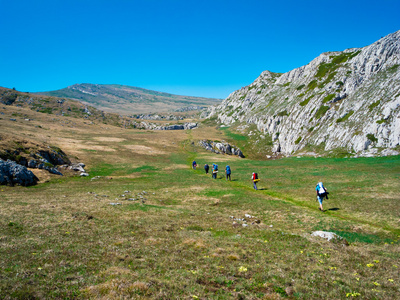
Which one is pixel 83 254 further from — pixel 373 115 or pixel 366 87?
pixel 366 87

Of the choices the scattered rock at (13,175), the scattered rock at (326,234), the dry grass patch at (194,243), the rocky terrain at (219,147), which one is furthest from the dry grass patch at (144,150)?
the scattered rock at (326,234)

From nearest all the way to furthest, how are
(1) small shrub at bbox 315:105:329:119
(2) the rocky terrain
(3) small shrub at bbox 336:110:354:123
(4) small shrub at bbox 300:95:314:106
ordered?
(3) small shrub at bbox 336:110:354:123
(1) small shrub at bbox 315:105:329:119
(2) the rocky terrain
(4) small shrub at bbox 300:95:314:106

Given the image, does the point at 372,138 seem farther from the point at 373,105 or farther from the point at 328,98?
the point at 328,98

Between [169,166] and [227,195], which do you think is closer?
[227,195]

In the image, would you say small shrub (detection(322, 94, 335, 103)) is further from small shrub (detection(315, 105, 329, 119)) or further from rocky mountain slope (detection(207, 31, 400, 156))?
small shrub (detection(315, 105, 329, 119))

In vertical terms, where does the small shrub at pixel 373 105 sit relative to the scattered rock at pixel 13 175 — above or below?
above

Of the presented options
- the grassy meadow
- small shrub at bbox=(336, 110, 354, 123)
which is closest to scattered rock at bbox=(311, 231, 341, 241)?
the grassy meadow

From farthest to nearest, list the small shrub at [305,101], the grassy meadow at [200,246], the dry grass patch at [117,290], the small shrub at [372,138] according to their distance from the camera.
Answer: the small shrub at [305,101] < the small shrub at [372,138] < the grassy meadow at [200,246] < the dry grass patch at [117,290]

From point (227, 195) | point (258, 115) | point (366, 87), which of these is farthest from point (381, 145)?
point (258, 115)

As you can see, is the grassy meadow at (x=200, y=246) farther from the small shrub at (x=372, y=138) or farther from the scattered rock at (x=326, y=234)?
the small shrub at (x=372, y=138)

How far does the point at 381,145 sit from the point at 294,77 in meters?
124

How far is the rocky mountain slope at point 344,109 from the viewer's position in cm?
7181

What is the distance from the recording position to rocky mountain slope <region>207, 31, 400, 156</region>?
7181cm

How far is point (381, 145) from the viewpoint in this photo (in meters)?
67.9
